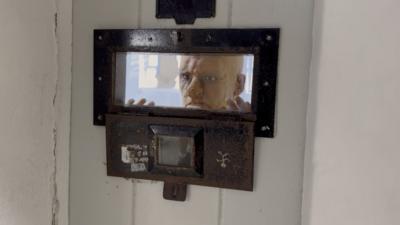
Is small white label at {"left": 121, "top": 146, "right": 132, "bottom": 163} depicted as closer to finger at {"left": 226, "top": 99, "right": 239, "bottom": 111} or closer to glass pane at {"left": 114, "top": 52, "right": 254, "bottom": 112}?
glass pane at {"left": 114, "top": 52, "right": 254, "bottom": 112}

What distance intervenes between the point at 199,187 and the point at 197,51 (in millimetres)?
208

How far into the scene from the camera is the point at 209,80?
61 cm

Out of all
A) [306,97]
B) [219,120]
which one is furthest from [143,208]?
[306,97]

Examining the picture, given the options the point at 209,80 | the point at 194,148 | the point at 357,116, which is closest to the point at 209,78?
the point at 209,80

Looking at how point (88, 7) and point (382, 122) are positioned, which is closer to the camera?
point (382, 122)

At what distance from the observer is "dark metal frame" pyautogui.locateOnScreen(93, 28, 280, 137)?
58 cm

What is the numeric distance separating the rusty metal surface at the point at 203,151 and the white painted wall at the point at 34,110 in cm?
9

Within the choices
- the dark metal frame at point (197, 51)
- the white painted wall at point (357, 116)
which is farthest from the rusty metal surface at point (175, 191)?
the white painted wall at point (357, 116)

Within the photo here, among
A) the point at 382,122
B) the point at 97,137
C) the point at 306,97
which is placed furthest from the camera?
the point at 97,137

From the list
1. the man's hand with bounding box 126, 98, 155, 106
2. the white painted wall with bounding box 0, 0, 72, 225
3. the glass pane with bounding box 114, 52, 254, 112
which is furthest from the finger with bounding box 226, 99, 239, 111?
the white painted wall with bounding box 0, 0, 72, 225

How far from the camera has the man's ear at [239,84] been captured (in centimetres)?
59

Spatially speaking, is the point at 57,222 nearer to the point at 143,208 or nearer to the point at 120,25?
the point at 143,208

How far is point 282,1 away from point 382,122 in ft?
0.74

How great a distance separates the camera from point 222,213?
62 cm
